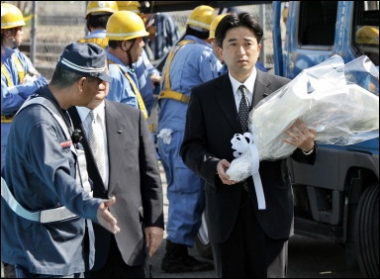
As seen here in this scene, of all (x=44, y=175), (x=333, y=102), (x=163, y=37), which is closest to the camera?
(x=333, y=102)

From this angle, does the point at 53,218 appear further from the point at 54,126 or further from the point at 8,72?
the point at 8,72

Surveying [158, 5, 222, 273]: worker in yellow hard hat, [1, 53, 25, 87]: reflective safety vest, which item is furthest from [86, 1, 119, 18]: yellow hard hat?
[1, 53, 25, 87]: reflective safety vest

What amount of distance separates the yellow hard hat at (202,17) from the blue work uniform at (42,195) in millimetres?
3615

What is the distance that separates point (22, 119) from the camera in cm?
441

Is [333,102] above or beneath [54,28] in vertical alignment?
above

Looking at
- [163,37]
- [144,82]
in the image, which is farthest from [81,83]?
[163,37]

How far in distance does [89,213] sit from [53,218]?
39cm

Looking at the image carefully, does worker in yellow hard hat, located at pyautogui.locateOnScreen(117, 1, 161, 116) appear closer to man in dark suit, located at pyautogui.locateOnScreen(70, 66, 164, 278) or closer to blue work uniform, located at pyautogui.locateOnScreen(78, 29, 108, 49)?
blue work uniform, located at pyautogui.locateOnScreen(78, 29, 108, 49)

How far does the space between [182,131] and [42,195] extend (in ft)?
11.2

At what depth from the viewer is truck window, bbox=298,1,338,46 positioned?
7.91m

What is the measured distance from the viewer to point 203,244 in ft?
27.3

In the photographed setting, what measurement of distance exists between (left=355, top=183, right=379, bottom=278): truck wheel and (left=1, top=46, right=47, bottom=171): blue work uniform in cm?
237

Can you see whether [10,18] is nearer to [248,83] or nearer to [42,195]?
[248,83]

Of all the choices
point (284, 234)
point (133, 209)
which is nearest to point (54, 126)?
point (133, 209)
